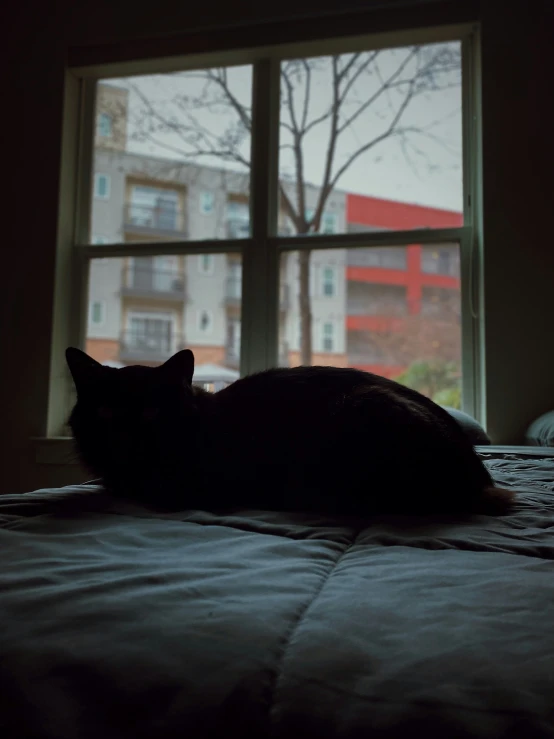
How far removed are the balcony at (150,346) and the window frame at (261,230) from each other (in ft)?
0.95

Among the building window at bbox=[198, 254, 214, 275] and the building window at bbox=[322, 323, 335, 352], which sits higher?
the building window at bbox=[198, 254, 214, 275]

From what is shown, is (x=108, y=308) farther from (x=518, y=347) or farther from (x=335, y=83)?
(x=518, y=347)

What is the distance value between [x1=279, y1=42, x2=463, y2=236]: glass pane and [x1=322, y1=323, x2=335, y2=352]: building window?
1.56 ft

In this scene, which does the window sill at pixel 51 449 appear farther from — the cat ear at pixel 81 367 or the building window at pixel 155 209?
the cat ear at pixel 81 367

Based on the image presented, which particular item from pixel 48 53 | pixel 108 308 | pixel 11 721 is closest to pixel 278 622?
pixel 11 721

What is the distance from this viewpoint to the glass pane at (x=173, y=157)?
3133 millimetres

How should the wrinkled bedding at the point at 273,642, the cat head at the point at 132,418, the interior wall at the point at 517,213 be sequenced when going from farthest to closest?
1. the interior wall at the point at 517,213
2. the cat head at the point at 132,418
3. the wrinkled bedding at the point at 273,642

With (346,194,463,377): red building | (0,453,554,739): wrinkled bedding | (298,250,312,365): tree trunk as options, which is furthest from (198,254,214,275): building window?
(0,453,554,739): wrinkled bedding

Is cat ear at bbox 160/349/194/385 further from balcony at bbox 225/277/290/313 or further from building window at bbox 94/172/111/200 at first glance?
building window at bbox 94/172/111/200

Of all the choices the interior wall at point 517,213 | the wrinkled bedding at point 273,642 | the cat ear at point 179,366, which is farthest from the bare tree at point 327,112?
the wrinkled bedding at point 273,642

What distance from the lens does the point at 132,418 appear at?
1.03m

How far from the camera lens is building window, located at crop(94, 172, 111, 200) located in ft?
10.8

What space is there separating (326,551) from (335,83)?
2.93 meters

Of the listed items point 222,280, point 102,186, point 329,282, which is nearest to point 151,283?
point 222,280
